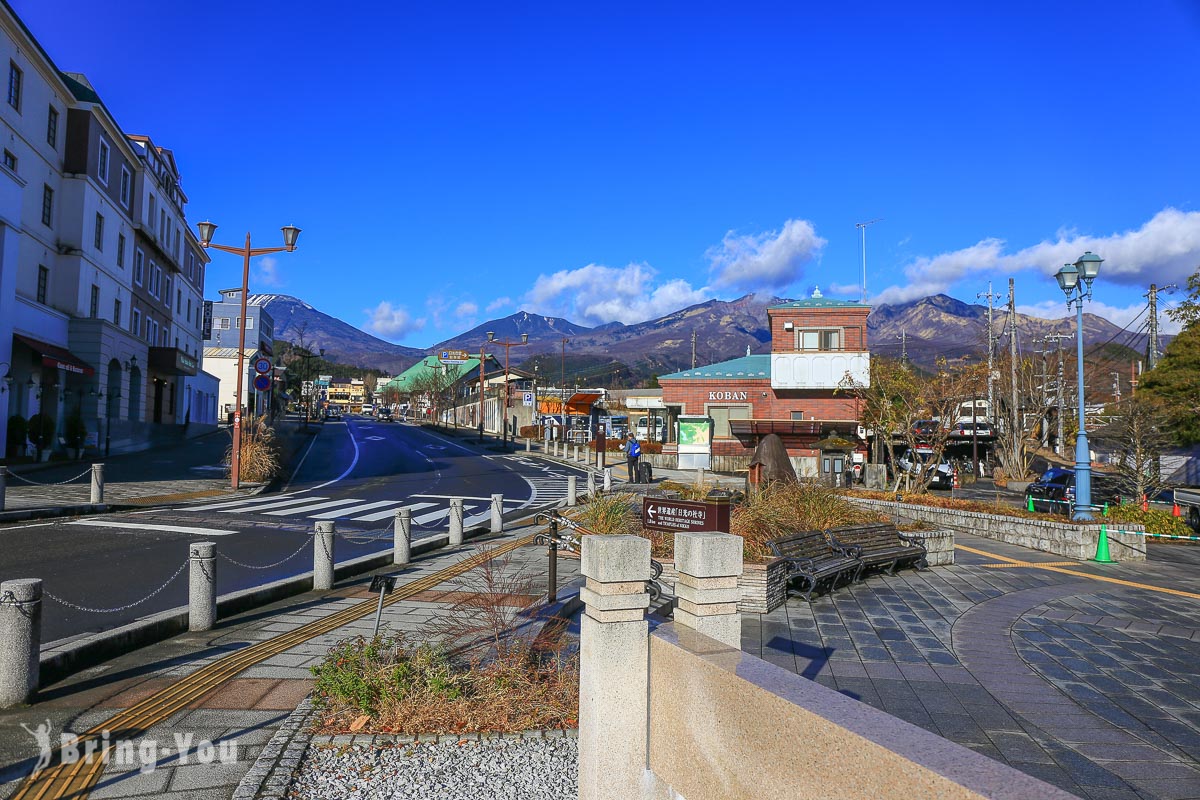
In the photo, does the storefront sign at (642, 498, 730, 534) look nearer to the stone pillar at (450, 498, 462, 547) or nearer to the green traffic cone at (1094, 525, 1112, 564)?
the stone pillar at (450, 498, 462, 547)

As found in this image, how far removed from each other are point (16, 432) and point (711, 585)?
2847cm

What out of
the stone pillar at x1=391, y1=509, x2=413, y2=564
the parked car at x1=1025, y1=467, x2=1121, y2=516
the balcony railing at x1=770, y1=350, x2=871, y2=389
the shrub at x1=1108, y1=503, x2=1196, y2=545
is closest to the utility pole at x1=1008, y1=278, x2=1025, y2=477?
the balcony railing at x1=770, y1=350, x2=871, y2=389

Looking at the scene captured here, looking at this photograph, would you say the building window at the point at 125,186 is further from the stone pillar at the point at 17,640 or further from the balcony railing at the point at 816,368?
the stone pillar at the point at 17,640

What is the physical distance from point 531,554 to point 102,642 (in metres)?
7.27

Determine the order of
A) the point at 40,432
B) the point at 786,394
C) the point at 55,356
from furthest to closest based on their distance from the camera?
the point at 786,394
the point at 55,356
the point at 40,432

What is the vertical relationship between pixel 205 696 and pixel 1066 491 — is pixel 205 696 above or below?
below

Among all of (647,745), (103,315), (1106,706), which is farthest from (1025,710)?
(103,315)

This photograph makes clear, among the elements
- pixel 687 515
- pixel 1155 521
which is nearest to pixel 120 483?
pixel 687 515

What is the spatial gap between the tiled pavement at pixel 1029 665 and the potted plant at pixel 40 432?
2635cm

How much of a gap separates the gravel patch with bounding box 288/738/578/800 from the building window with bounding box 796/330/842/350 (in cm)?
3726

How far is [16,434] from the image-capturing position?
25.0 meters

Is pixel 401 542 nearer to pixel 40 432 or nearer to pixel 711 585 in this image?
pixel 711 585

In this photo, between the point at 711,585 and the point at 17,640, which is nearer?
the point at 711,585

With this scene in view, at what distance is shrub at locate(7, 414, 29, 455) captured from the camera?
2485 cm
